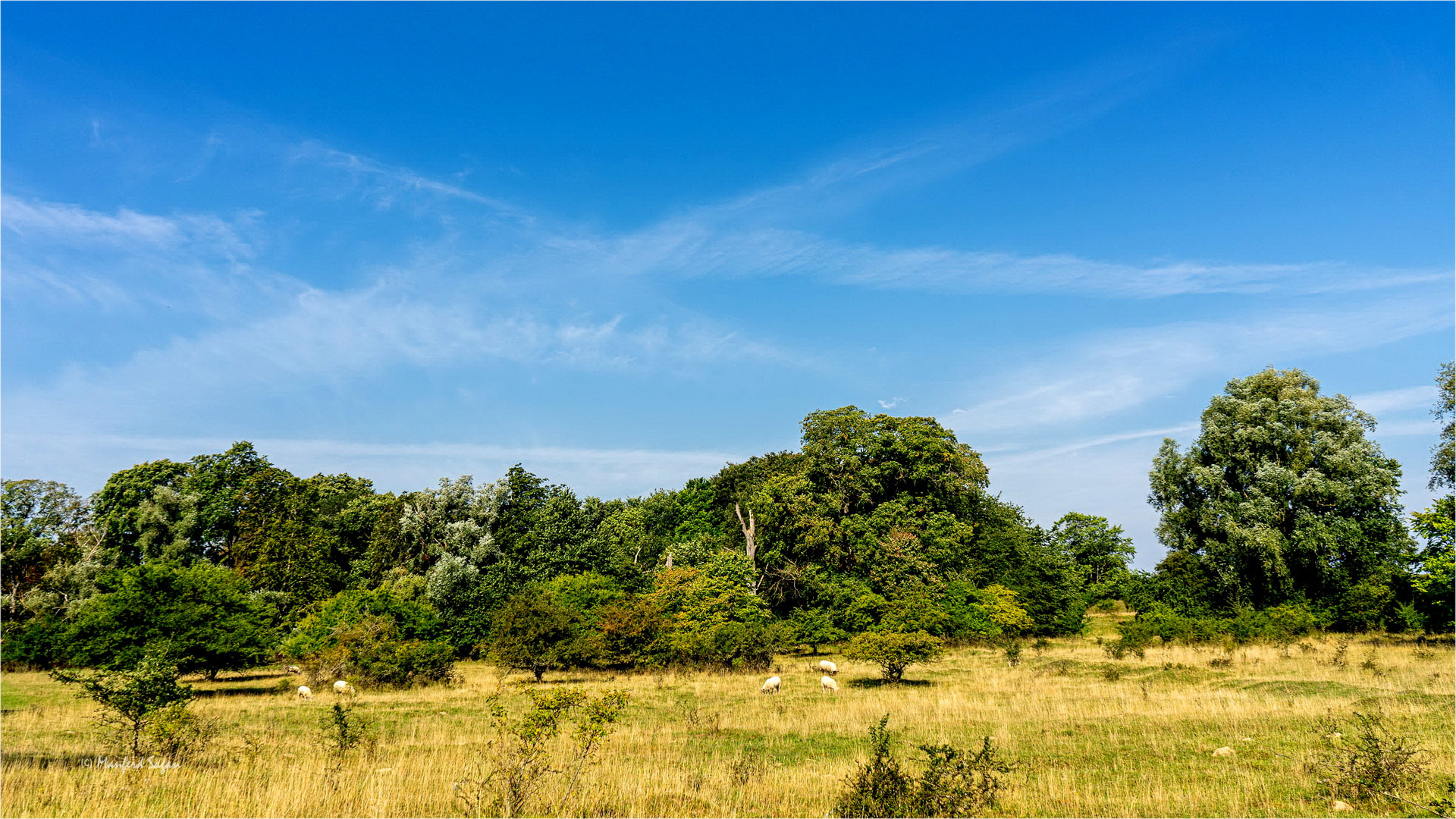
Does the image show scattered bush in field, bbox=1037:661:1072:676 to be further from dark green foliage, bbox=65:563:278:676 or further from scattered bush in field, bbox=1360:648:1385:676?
dark green foliage, bbox=65:563:278:676

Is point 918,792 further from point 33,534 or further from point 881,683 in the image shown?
point 33,534

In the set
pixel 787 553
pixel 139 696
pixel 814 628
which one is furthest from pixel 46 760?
pixel 787 553

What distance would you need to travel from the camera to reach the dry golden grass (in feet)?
34.0

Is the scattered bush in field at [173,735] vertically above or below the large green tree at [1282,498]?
below

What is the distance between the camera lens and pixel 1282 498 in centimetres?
4181

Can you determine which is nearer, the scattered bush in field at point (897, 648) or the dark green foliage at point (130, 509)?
the scattered bush in field at point (897, 648)

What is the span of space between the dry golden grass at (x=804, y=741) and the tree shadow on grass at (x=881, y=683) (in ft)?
0.68

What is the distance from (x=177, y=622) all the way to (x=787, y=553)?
31.9 meters

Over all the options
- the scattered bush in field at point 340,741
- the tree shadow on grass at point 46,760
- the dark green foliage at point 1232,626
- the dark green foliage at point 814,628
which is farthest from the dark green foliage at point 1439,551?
the tree shadow on grass at point 46,760

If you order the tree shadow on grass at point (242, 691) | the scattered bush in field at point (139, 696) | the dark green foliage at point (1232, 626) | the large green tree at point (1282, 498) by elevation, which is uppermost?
the large green tree at point (1282, 498)

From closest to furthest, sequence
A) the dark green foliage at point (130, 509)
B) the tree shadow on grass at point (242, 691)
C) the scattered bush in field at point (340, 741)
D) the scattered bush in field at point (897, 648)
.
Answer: the scattered bush in field at point (340, 741)
the scattered bush in field at point (897, 648)
the tree shadow on grass at point (242, 691)
the dark green foliage at point (130, 509)

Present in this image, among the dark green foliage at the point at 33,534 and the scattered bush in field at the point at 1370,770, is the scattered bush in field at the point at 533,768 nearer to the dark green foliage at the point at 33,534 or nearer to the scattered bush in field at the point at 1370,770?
the scattered bush in field at the point at 1370,770

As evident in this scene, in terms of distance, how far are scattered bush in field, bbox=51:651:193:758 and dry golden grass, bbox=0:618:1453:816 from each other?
3.61 ft

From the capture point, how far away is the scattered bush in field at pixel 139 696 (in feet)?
46.3
